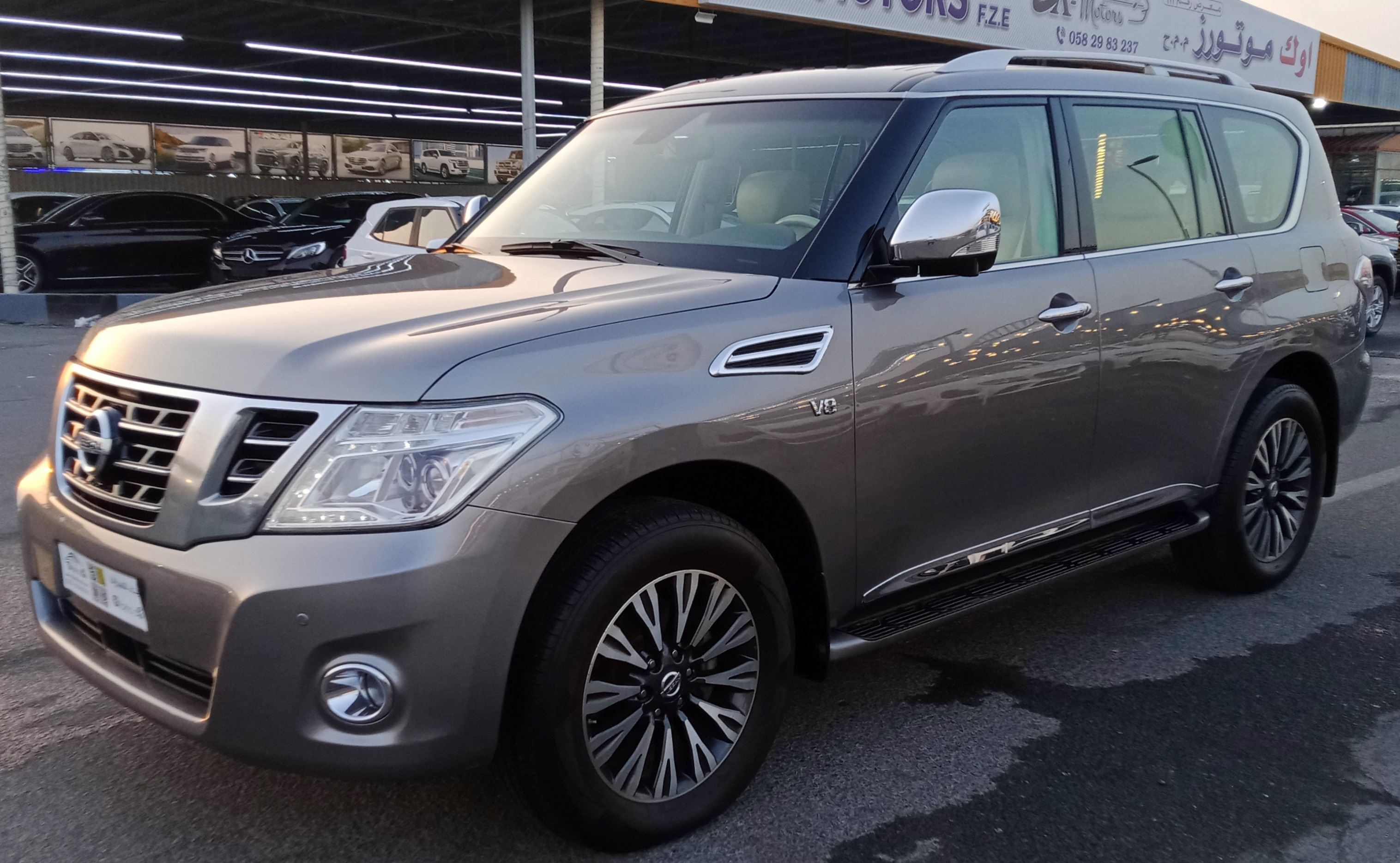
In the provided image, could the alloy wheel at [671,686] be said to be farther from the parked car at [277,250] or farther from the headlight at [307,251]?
the headlight at [307,251]

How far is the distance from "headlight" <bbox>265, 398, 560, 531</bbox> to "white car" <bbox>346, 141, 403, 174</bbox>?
36.7 m

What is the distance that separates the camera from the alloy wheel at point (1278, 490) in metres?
4.67

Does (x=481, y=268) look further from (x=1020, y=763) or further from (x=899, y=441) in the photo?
(x=1020, y=763)

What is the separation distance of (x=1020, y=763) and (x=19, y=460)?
5.96 m

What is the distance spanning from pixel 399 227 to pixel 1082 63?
9.31 meters

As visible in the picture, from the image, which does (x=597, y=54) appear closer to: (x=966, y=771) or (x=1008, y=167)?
(x=1008, y=167)

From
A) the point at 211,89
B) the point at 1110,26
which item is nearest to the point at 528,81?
the point at 1110,26

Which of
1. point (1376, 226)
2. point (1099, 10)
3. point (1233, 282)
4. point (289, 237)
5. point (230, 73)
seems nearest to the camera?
point (1233, 282)

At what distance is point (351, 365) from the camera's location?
249cm

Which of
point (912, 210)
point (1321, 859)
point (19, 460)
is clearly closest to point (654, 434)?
point (912, 210)

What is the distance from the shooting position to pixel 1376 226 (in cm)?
1750

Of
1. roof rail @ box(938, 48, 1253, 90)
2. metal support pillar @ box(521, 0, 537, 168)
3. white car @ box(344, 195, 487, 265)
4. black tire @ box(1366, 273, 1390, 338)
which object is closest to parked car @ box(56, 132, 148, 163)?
metal support pillar @ box(521, 0, 537, 168)

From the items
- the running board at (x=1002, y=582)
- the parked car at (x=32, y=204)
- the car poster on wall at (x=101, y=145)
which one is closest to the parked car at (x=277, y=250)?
the parked car at (x=32, y=204)

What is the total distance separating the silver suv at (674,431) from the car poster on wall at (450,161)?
117 ft
